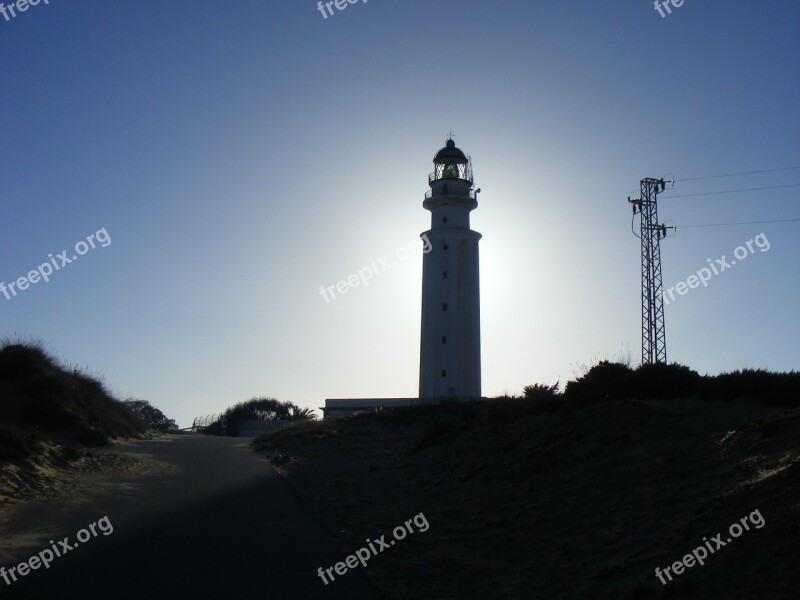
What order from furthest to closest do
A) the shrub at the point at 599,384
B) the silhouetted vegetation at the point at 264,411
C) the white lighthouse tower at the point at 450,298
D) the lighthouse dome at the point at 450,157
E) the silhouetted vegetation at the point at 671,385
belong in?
the silhouetted vegetation at the point at 264,411 < the lighthouse dome at the point at 450,157 < the white lighthouse tower at the point at 450,298 < the shrub at the point at 599,384 < the silhouetted vegetation at the point at 671,385

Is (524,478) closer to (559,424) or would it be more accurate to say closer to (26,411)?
(559,424)

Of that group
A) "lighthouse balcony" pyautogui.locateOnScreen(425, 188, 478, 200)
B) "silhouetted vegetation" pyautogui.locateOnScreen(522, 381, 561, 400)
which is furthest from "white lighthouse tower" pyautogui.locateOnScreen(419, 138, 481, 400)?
"silhouetted vegetation" pyautogui.locateOnScreen(522, 381, 561, 400)

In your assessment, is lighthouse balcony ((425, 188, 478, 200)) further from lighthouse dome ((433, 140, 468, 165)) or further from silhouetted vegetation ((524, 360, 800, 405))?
silhouetted vegetation ((524, 360, 800, 405))

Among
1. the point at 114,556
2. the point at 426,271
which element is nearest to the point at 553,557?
the point at 114,556

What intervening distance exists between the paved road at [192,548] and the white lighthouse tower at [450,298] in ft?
96.1

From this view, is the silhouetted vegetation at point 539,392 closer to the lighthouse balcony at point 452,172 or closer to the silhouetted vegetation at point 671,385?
the silhouetted vegetation at point 671,385

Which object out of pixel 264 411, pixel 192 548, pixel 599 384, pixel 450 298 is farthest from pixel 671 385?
pixel 264 411

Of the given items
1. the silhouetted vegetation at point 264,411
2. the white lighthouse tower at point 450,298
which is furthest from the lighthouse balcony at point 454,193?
the silhouetted vegetation at point 264,411

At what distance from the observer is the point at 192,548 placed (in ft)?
32.7

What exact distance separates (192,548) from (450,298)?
119 feet

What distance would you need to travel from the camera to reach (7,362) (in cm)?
2062

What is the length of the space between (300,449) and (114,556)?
1445 centimetres

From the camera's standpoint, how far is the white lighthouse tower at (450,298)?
147 feet

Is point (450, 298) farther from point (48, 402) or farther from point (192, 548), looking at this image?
point (192, 548)
